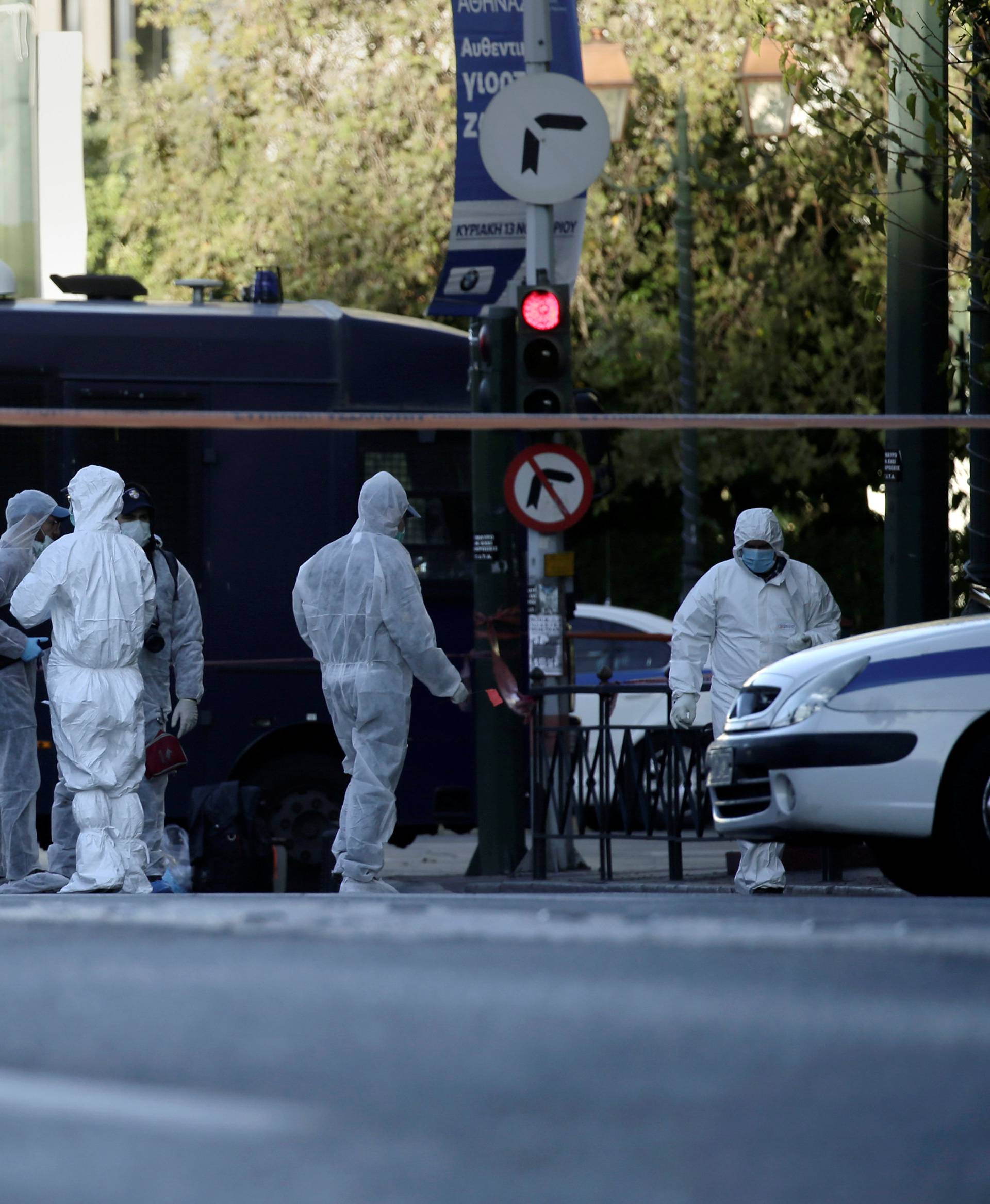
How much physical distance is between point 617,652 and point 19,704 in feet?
16.8

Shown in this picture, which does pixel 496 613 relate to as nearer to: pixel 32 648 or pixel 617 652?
pixel 32 648

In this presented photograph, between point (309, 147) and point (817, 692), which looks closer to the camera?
point (817, 692)

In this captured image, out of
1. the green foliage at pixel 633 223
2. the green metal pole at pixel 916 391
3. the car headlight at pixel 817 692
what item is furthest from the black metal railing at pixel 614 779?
the green foliage at pixel 633 223

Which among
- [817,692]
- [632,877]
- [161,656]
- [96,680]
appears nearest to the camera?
[817,692]

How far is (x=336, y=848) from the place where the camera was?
28.2 feet

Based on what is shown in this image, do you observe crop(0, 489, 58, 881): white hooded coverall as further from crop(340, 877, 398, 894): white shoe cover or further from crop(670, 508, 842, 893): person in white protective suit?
crop(670, 508, 842, 893): person in white protective suit

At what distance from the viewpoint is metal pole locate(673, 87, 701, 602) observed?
18.0 metres

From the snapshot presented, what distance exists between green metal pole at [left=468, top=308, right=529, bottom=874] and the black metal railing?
279 millimetres

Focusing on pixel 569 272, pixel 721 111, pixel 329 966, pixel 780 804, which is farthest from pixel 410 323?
pixel 721 111

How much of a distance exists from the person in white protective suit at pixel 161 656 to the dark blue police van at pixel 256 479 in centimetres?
90

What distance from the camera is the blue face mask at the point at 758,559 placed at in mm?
8586

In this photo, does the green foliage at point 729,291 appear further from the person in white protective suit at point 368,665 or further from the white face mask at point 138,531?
the person in white protective suit at point 368,665

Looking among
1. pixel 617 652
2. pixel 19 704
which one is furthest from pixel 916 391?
pixel 617 652

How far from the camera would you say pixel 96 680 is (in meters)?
8.09
